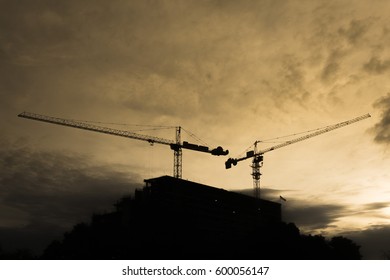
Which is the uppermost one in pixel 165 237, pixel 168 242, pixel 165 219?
pixel 165 219

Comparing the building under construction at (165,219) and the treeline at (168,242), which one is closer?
the treeline at (168,242)

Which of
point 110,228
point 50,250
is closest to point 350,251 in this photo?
point 110,228

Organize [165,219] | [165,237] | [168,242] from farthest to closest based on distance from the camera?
1. [165,219]
2. [165,237]
3. [168,242]

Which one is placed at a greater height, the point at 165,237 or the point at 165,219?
the point at 165,219

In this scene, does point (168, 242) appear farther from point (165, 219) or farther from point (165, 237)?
point (165, 219)

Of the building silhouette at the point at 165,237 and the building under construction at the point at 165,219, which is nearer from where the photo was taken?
the building silhouette at the point at 165,237

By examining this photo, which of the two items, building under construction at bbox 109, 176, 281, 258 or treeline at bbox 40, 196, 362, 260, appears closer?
treeline at bbox 40, 196, 362, 260

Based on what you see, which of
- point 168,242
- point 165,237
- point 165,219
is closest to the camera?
point 168,242

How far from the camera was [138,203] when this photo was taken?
17275 centimetres

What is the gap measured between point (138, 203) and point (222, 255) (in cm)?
5301

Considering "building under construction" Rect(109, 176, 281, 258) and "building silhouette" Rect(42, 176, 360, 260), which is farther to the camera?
"building under construction" Rect(109, 176, 281, 258)

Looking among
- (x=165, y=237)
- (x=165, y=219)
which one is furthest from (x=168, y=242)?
(x=165, y=219)

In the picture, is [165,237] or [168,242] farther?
[165,237]
